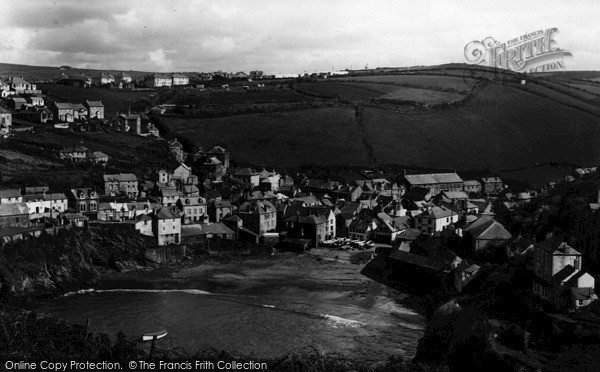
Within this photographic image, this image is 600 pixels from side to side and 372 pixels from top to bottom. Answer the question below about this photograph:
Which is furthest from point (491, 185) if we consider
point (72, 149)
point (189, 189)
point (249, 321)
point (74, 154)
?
point (249, 321)

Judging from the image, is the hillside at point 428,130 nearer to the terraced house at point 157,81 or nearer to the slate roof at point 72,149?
the slate roof at point 72,149

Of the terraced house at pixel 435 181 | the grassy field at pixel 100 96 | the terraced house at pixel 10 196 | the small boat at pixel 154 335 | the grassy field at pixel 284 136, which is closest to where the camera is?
the small boat at pixel 154 335

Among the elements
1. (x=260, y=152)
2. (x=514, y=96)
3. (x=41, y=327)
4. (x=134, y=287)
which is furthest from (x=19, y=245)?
(x=514, y=96)

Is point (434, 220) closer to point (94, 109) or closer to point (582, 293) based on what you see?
point (582, 293)

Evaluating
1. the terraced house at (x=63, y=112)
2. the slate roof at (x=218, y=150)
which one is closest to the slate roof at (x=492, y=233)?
the slate roof at (x=218, y=150)

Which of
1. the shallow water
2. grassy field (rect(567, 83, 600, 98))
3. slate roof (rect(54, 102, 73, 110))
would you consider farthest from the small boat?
grassy field (rect(567, 83, 600, 98))

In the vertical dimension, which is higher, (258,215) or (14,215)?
(14,215)

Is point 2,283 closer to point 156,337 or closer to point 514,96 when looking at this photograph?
point 156,337

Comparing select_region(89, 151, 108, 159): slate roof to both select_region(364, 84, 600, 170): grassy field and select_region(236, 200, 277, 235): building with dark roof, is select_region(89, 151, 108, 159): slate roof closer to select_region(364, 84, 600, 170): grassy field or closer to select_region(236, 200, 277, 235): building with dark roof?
select_region(236, 200, 277, 235): building with dark roof
